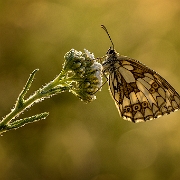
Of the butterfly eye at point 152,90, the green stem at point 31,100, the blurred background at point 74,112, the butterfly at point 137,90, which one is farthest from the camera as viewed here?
the blurred background at point 74,112

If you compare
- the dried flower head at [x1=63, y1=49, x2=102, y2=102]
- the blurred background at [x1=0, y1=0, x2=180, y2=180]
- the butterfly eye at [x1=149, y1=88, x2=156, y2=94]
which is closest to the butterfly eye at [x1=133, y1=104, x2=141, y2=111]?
the butterfly eye at [x1=149, y1=88, x2=156, y2=94]

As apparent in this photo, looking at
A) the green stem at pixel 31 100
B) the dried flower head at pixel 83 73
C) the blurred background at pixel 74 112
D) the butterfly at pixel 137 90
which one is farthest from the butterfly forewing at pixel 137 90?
the blurred background at pixel 74 112

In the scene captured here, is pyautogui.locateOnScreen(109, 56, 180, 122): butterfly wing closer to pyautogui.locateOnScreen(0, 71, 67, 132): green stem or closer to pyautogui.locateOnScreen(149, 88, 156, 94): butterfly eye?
pyautogui.locateOnScreen(149, 88, 156, 94): butterfly eye

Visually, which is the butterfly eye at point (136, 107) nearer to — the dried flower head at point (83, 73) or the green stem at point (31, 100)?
the dried flower head at point (83, 73)

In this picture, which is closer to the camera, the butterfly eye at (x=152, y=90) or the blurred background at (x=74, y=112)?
the butterfly eye at (x=152, y=90)

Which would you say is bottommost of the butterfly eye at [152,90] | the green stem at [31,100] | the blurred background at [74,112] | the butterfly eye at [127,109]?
the green stem at [31,100]

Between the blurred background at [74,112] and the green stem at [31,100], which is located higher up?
the blurred background at [74,112]
